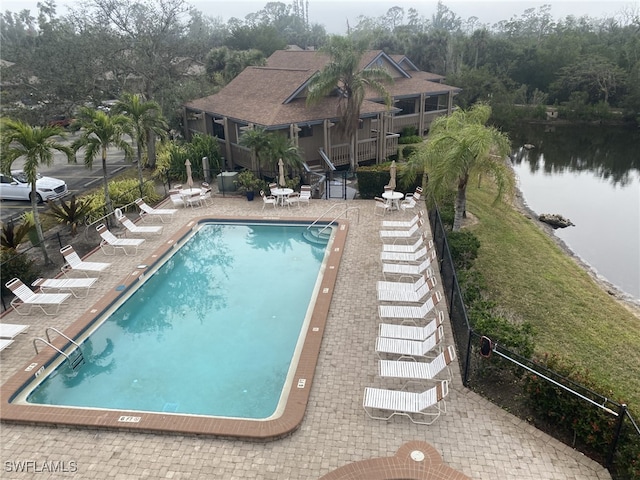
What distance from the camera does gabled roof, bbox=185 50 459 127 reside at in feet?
75.2

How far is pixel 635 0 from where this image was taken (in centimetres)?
14375

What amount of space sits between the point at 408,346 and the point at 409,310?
4.69ft

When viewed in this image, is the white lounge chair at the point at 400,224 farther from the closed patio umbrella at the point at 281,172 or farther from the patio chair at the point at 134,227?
the patio chair at the point at 134,227

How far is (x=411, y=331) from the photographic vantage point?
10250mm

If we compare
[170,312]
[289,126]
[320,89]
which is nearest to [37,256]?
[170,312]

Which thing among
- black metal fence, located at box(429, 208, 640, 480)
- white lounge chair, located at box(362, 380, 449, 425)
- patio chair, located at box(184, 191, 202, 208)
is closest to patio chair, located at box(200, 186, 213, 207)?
patio chair, located at box(184, 191, 202, 208)

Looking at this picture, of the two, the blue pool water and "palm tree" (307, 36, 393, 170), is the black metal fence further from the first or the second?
"palm tree" (307, 36, 393, 170)

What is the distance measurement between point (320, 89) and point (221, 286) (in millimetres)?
12917

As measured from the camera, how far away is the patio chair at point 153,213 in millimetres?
18250

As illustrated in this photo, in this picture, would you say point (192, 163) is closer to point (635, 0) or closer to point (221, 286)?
point (221, 286)

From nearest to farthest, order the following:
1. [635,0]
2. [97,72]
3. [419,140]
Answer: [97,72], [419,140], [635,0]

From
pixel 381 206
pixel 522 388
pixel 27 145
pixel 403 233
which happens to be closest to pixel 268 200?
pixel 381 206

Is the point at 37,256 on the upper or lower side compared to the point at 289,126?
lower

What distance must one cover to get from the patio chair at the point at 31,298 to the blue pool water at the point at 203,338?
4.69ft
